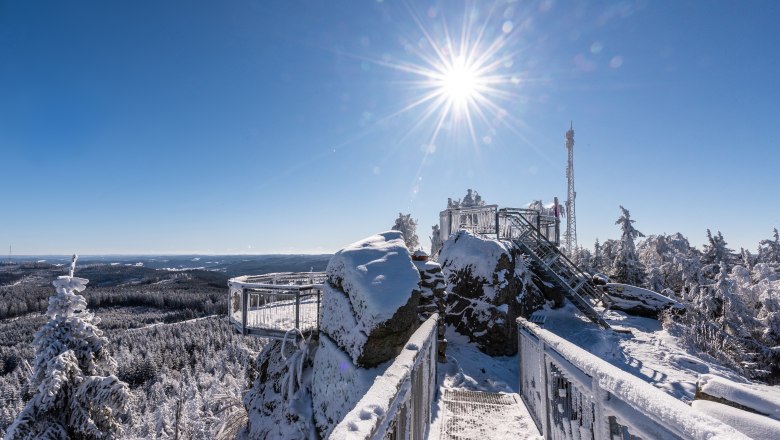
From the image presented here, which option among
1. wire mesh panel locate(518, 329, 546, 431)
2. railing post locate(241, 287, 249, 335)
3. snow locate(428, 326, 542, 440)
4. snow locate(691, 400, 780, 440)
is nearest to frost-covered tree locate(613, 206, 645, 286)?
snow locate(428, 326, 542, 440)

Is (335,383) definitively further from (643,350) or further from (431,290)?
(643,350)

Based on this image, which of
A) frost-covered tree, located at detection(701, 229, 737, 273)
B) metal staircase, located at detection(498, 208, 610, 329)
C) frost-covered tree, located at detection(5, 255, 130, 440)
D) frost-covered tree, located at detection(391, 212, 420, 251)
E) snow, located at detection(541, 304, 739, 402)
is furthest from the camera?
frost-covered tree, located at detection(391, 212, 420, 251)

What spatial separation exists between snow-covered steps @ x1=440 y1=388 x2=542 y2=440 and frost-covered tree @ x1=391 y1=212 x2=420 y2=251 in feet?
99.3

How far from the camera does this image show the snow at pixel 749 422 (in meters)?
1.40

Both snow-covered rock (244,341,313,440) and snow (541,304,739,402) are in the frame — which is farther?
snow (541,304,739,402)

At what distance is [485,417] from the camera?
4672mm

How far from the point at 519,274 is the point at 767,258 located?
2384cm

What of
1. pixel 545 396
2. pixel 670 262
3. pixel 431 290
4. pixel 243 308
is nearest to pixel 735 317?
pixel 670 262

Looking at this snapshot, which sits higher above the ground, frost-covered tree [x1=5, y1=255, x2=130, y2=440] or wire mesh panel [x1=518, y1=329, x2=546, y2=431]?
wire mesh panel [x1=518, y1=329, x2=546, y2=431]

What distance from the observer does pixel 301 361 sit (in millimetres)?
8047

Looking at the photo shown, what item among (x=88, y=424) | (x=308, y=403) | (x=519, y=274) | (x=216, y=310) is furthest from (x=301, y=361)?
(x=216, y=310)

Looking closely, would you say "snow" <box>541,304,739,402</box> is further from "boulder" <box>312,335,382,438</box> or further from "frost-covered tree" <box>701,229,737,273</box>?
"frost-covered tree" <box>701,229,737,273</box>

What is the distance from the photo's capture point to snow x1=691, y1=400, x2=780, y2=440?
55.3 inches

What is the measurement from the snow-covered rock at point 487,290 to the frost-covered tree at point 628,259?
14.0m
